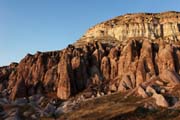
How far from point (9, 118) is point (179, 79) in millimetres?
86559

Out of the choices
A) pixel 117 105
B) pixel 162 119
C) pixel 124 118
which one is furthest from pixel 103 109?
pixel 162 119

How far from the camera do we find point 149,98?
180 m

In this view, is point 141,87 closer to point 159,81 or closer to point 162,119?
point 159,81

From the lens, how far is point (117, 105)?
596ft

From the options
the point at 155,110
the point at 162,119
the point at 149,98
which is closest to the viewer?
the point at 162,119

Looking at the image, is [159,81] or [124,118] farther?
[159,81]

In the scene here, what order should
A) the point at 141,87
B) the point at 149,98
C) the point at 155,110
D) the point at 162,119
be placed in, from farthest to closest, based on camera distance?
the point at 141,87, the point at 149,98, the point at 155,110, the point at 162,119

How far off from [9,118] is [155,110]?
223 ft

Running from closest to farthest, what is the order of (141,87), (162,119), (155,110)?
(162,119) → (155,110) → (141,87)

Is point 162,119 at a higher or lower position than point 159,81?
lower

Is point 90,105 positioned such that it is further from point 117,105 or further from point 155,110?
point 155,110

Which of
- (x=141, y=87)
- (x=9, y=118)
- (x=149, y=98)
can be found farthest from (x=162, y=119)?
(x=9, y=118)

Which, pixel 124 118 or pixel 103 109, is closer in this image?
pixel 124 118

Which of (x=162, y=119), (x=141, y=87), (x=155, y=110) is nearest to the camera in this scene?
(x=162, y=119)
